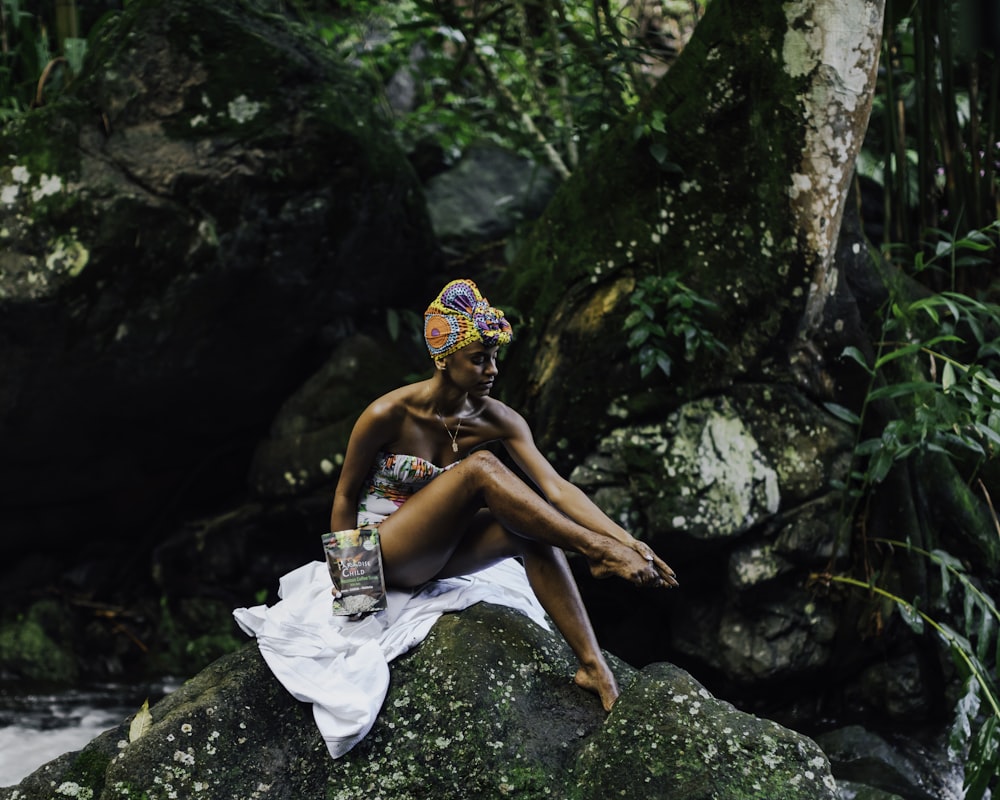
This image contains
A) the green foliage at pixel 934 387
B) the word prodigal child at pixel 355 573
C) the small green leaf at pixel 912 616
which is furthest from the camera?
the small green leaf at pixel 912 616

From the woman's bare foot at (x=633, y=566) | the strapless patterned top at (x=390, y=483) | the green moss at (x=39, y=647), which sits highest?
the woman's bare foot at (x=633, y=566)

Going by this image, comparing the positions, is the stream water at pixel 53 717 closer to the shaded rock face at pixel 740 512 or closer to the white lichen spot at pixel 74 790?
the white lichen spot at pixel 74 790

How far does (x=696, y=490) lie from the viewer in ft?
15.0

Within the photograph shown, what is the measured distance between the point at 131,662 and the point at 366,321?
2429 millimetres

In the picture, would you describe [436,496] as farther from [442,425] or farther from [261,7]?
[261,7]

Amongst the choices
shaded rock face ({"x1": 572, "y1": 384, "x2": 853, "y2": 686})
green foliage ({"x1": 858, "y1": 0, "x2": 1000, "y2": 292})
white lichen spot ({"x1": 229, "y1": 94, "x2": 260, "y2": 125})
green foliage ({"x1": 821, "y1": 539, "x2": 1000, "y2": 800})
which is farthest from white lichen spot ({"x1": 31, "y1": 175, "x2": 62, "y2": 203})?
green foliage ({"x1": 858, "y1": 0, "x2": 1000, "y2": 292})

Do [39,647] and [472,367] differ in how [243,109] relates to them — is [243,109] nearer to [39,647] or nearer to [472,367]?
[472,367]

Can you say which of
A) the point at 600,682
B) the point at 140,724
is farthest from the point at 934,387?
the point at 140,724

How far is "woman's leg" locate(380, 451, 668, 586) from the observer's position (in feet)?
9.87

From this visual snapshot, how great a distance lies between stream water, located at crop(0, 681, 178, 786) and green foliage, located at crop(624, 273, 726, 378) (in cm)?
312

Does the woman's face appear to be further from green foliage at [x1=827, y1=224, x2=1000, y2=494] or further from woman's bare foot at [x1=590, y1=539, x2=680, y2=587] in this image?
green foliage at [x1=827, y1=224, x2=1000, y2=494]

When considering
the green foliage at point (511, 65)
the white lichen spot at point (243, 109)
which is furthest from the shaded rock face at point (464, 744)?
the green foliage at point (511, 65)

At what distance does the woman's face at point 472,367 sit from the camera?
3431mm

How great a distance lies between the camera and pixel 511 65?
7.09 metres
